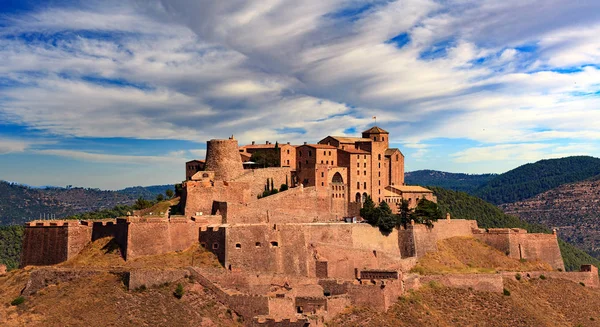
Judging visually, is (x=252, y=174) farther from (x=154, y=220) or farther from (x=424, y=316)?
(x=424, y=316)

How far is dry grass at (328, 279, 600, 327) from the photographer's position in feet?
156

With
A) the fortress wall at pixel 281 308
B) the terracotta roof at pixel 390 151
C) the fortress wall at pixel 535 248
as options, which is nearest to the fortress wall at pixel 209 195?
the fortress wall at pixel 281 308

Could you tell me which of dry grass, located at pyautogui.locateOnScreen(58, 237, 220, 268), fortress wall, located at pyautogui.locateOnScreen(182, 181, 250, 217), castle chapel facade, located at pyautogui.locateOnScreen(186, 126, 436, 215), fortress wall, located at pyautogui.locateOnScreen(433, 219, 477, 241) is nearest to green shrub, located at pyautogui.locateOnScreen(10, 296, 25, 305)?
dry grass, located at pyautogui.locateOnScreen(58, 237, 220, 268)

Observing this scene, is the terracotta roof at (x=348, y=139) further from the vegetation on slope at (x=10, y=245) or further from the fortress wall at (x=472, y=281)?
the vegetation on slope at (x=10, y=245)

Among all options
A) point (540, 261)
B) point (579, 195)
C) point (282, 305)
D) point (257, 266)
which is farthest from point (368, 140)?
point (579, 195)

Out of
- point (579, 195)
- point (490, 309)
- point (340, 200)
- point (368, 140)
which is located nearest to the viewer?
point (490, 309)

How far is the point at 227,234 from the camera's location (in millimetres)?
49094

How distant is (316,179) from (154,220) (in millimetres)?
19897

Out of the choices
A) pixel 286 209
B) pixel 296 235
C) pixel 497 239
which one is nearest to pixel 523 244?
pixel 497 239

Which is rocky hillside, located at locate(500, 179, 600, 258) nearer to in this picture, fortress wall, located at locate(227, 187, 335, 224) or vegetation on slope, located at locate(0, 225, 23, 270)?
fortress wall, located at locate(227, 187, 335, 224)

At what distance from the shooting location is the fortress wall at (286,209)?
55344 millimetres

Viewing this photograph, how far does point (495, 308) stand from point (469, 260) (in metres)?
10.7

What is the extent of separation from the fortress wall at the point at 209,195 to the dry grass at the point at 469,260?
15697 mm

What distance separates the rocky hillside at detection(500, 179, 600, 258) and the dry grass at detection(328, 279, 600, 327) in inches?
4053
